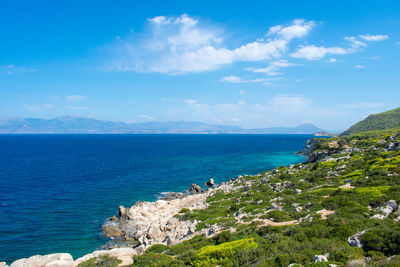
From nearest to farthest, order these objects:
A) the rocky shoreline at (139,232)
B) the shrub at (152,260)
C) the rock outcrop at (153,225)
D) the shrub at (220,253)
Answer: the shrub at (220,253) < the shrub at (152,260) < the rocky shoreline at (139,232) < the rock outcrop at (153,225)

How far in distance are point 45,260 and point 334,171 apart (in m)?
38.7

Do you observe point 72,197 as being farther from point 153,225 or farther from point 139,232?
point 153,225

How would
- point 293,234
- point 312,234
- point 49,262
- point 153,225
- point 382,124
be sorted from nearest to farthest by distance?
point 312,234, point 293,234, point 49,262, point 153,225, point 382,124

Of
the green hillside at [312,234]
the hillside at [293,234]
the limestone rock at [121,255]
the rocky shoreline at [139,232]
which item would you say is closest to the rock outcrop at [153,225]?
the rocky shoreline at [139,232]

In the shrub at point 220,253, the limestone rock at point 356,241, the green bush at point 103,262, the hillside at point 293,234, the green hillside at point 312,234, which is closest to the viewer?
the green hillside at point 312,234

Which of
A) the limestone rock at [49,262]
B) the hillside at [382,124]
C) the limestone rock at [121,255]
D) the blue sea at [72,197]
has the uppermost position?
the hillside at [382,124]

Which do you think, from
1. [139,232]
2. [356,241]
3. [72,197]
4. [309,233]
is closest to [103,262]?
[309,233]

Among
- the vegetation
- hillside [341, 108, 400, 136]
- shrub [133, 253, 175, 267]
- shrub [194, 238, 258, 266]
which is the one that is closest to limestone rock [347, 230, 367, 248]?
the vegetation

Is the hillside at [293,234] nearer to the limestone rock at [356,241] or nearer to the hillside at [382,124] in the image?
the limestone rock at [356,241]

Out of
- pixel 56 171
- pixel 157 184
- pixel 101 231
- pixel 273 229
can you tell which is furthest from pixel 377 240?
pixel 56 171

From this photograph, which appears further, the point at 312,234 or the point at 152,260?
the point at 152,260

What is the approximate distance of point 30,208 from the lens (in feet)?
146

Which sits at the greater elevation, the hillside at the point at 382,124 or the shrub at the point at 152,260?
the hillside at the point at 382,124

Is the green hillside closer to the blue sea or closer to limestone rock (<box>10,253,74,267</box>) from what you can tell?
limestone rock (<box>10,253,74,267</box>)
